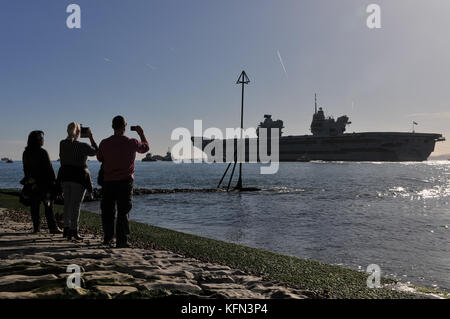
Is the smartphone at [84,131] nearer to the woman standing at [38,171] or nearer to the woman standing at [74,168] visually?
the woman standing at [74,168]

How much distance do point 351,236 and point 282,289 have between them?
9.16 metres

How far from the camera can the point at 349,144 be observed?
12225cm

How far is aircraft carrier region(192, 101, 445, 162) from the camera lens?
11732cm

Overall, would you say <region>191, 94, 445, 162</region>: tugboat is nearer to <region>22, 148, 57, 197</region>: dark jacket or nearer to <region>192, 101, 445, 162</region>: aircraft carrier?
<region>192, 101, 445, 162</region>: aircraft carrier

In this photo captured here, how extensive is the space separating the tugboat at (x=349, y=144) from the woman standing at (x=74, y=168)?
120m

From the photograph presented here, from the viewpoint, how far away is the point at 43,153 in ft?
22.7

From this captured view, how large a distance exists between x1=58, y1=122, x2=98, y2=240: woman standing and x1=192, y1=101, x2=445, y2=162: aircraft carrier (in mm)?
119989

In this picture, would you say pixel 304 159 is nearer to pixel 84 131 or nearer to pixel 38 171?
pixel 38 171

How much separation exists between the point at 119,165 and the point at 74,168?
1288 millimetres

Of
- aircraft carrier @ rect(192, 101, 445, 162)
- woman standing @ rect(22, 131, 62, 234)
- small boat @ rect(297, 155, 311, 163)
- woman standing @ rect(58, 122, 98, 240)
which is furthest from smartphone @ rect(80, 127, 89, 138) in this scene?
small boat @ rect(297, 155, 311, 163)

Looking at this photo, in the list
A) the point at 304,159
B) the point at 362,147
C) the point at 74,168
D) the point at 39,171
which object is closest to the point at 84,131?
the point at 74,168

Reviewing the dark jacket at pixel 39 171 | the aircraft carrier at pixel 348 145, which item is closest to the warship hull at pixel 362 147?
the aircraft carrier at pixel 348 145

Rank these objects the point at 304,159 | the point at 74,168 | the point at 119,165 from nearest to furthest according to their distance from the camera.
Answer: the point at 119,165 < the point at 74,168 < the point at 304,159
